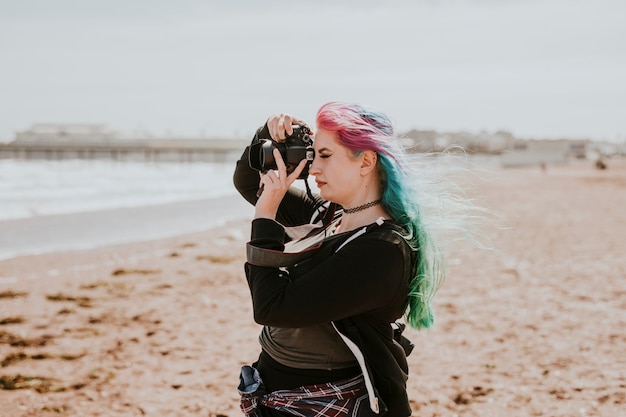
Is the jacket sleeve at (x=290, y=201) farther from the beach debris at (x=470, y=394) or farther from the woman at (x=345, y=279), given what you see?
the beach debris at (x=470, y=394)

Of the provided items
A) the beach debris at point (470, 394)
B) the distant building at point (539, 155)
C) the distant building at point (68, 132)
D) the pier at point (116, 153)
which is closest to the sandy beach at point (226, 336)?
the beach debris at point (470, 394)

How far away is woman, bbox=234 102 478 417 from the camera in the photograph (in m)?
1.68

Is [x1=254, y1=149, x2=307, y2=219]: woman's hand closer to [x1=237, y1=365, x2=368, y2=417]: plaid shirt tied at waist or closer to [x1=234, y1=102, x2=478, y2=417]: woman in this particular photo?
[x1=234, y1=102, x2=478, y2=417]: woman

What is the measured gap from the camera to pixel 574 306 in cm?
598

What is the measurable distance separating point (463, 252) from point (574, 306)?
10.6ft

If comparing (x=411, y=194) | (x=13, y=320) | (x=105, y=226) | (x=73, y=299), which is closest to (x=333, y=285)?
(x=411, y=194)

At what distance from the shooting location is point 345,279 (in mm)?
1656

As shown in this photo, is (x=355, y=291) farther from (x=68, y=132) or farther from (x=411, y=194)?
(x=68, y=132)

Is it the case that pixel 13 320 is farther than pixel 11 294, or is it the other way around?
pixel 11 294

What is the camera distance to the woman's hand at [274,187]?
71.9 inches

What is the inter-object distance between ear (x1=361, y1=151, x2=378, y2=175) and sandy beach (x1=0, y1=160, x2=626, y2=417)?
2.34ft

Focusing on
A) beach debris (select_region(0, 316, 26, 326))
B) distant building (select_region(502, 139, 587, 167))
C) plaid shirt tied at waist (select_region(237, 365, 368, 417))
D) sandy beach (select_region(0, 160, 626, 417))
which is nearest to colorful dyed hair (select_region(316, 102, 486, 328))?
plaid shirt tied at waist (select_region(237, 365, 368, 417))

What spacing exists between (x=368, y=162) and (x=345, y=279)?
0.40 meters

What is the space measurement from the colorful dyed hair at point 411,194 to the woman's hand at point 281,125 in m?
0.19
